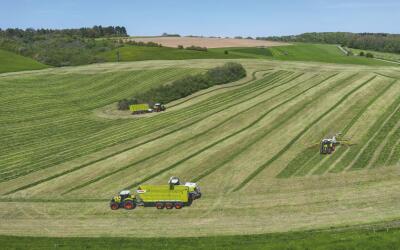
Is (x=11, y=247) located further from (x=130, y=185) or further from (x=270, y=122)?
(x=270, y=122)

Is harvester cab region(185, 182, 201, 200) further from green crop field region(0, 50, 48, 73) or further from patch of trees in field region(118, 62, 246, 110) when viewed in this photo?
green crop field region(0, 50, 48, 73)

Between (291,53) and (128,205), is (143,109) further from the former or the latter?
(291,53)

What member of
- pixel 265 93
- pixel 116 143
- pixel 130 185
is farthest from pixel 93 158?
pixel 265 93

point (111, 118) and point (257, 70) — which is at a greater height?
point (257, 70)

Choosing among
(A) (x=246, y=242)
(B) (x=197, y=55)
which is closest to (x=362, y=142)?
(A) (x=246, y=242)

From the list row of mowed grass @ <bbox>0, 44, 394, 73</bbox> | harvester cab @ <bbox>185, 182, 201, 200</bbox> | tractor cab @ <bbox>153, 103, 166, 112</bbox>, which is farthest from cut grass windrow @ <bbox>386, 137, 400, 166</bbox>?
row of mowed grass @ <bbox>0, 44, 394, 73</bbox>
